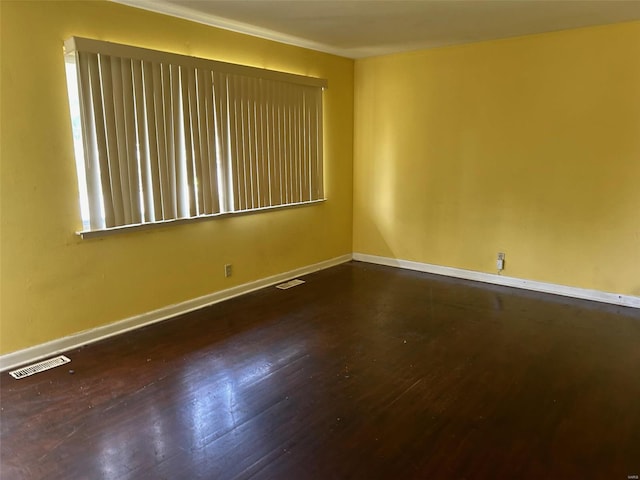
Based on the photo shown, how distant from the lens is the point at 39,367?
9.59 ft

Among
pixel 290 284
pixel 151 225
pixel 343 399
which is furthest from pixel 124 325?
pixel 343 399

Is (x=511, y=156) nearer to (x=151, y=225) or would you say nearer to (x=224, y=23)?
(x=224, y=23)

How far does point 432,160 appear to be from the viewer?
4.96 m

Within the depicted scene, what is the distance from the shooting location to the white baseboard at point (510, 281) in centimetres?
407

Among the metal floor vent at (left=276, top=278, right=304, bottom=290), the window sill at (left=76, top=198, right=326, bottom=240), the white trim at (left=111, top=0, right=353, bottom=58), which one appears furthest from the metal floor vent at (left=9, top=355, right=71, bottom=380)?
the white trim at (left=111, top=0, right=353, bottom=58)

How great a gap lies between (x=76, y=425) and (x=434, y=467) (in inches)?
69.8

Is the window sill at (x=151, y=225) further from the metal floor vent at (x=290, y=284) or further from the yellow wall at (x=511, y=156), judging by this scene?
the yellow wall at (x=511, y=156)

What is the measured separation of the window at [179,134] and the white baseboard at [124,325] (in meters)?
0.75

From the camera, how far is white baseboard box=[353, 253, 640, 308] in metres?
4.07

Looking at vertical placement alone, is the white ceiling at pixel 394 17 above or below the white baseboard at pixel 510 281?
above

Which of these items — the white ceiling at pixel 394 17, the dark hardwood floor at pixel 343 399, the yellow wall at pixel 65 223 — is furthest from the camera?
the white ceiling at pixel 394 17

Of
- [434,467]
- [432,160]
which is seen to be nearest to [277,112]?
[432,160]

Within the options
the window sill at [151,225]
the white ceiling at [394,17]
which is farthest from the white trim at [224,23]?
the window sill at [151,225]

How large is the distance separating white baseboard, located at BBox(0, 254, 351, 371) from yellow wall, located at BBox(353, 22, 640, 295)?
67.2 inches
